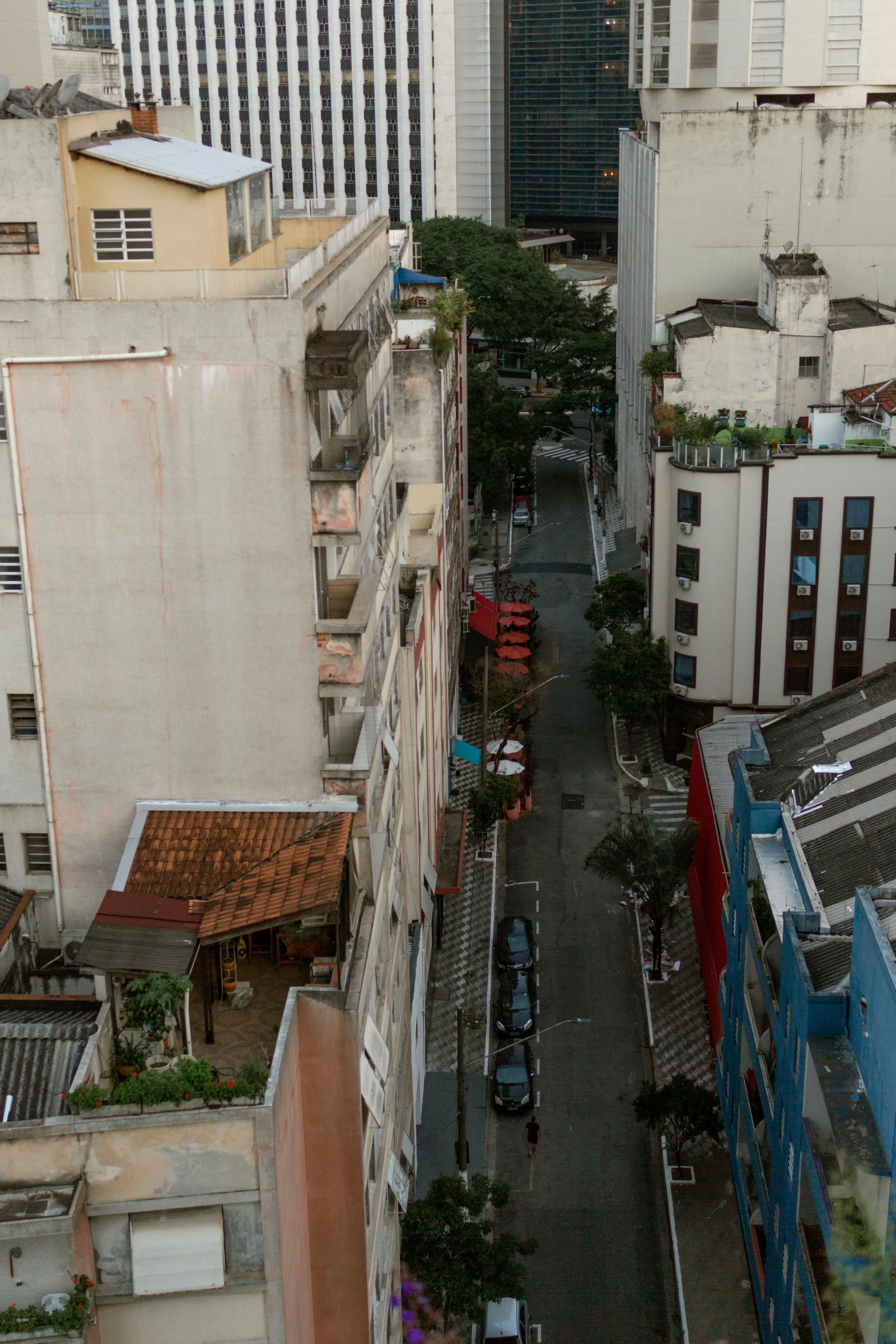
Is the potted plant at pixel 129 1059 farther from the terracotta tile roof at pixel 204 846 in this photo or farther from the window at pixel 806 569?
the window at pixel 806 569

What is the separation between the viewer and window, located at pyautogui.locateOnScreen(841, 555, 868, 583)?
6538 cm

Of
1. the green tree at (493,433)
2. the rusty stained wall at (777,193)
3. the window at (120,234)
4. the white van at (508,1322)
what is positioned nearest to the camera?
the window at (120,234)

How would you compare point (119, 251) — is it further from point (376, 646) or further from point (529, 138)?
point (529, 138)

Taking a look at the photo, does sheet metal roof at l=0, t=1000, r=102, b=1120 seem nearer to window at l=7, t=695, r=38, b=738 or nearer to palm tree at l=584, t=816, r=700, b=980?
window at l=7, t=695, r=38, b=738

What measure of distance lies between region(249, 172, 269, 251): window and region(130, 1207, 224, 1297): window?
2200 cm

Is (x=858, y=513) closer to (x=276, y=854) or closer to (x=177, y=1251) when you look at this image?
(x=276, y=854)

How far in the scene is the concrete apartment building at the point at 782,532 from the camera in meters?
65.0

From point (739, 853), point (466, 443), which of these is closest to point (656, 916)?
point (739, 853)

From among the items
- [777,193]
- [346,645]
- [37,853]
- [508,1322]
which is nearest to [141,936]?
[37,853]

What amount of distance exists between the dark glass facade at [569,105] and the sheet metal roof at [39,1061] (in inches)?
6865

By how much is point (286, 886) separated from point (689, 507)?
41921 mm

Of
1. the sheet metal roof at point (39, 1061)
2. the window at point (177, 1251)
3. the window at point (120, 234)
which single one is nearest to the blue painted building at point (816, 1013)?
the window at point (177, 1251)

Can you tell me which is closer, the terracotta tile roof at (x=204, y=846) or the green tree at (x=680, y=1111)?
the terracotta tile roof at (x=204, y=846)

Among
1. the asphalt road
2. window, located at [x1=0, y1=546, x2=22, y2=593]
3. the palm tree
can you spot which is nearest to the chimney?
window, located at [x1=0, y1=546, x2=22, y2=593]
